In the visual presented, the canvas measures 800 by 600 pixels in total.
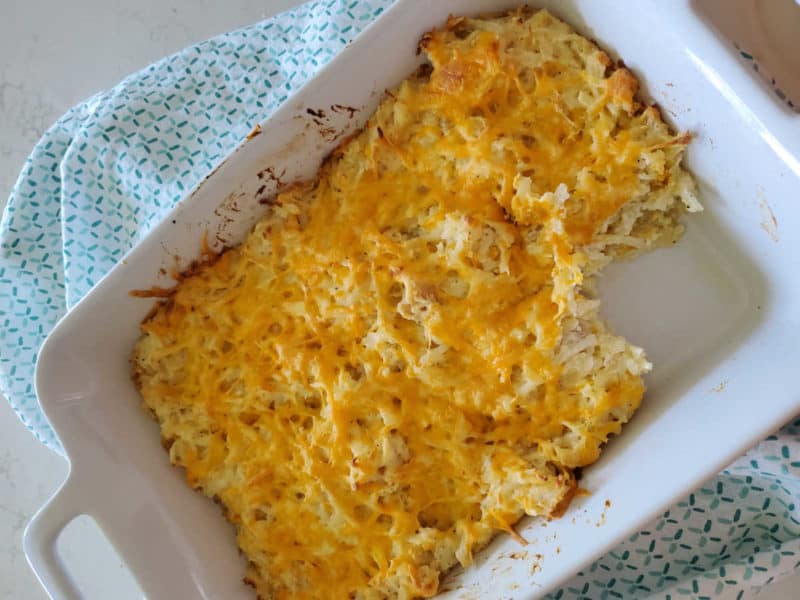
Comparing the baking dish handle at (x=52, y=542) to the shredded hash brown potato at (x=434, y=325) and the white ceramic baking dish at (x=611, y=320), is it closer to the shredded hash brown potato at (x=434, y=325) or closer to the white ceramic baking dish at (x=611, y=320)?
the white ceramic baking dish at (x=611, y=320)

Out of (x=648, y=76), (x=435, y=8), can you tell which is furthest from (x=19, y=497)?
(x=648, y=76)

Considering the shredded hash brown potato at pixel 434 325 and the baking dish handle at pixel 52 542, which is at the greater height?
the shredded hash brown potato at pixel 434 325

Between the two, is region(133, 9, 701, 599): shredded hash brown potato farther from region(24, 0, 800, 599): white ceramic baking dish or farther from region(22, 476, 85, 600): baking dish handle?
region(22, 476, 85, 600): baking dish handle

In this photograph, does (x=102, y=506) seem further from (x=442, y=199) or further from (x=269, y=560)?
(x=442, y=199)

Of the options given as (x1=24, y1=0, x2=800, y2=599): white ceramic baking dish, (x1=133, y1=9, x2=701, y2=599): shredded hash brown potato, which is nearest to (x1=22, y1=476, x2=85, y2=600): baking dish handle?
(x1=24, y1=0, x2=800, y2=599): white ceramic baking dish

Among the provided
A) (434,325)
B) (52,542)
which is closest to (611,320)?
(434,325)

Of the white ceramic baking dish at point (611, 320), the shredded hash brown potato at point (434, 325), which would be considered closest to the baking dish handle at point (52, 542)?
the white ceramic baking dish at point (611, 320)

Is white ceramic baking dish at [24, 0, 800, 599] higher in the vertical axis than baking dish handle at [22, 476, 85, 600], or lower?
higher
